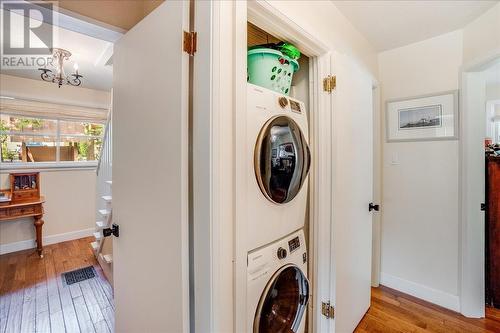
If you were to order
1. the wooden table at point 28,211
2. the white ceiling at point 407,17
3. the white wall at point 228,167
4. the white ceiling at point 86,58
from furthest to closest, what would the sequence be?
the wooden table at point 28,211
the white ceiling at point 86,58
the white ceiling at point 407,17
the white wall at point 228,167

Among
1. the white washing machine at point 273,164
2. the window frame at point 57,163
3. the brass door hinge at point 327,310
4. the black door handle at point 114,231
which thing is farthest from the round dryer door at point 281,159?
the window frame at point 57,163

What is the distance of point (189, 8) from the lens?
917 mm

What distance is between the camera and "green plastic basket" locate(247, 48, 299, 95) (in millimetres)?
1151

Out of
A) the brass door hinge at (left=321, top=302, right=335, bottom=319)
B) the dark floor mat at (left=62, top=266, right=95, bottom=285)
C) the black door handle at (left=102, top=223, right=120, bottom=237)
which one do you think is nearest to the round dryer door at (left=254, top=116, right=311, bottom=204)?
the brass door hinge at (left=321, top=302, right=335, bottom=319)

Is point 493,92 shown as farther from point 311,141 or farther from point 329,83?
point 311,141

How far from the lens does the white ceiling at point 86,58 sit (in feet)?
6.89

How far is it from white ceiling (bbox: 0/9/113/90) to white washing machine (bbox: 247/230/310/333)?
234cm

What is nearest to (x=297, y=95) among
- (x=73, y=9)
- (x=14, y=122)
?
(x=73, y=9)

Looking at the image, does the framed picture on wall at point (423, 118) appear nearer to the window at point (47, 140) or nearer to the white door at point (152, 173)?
the white door at point (152, 173)

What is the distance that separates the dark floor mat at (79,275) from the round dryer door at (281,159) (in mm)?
2647

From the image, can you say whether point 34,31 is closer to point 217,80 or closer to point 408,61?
point 217,80

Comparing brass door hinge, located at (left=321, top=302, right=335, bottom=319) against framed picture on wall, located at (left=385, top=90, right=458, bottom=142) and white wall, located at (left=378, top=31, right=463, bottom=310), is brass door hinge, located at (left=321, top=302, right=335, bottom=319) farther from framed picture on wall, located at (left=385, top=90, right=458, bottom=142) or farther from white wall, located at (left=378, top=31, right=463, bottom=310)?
framed picture on wall, located at (left=385, top=90, right=458, bottom=142)

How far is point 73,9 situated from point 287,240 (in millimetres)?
1585

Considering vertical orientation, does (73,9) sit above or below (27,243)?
above
